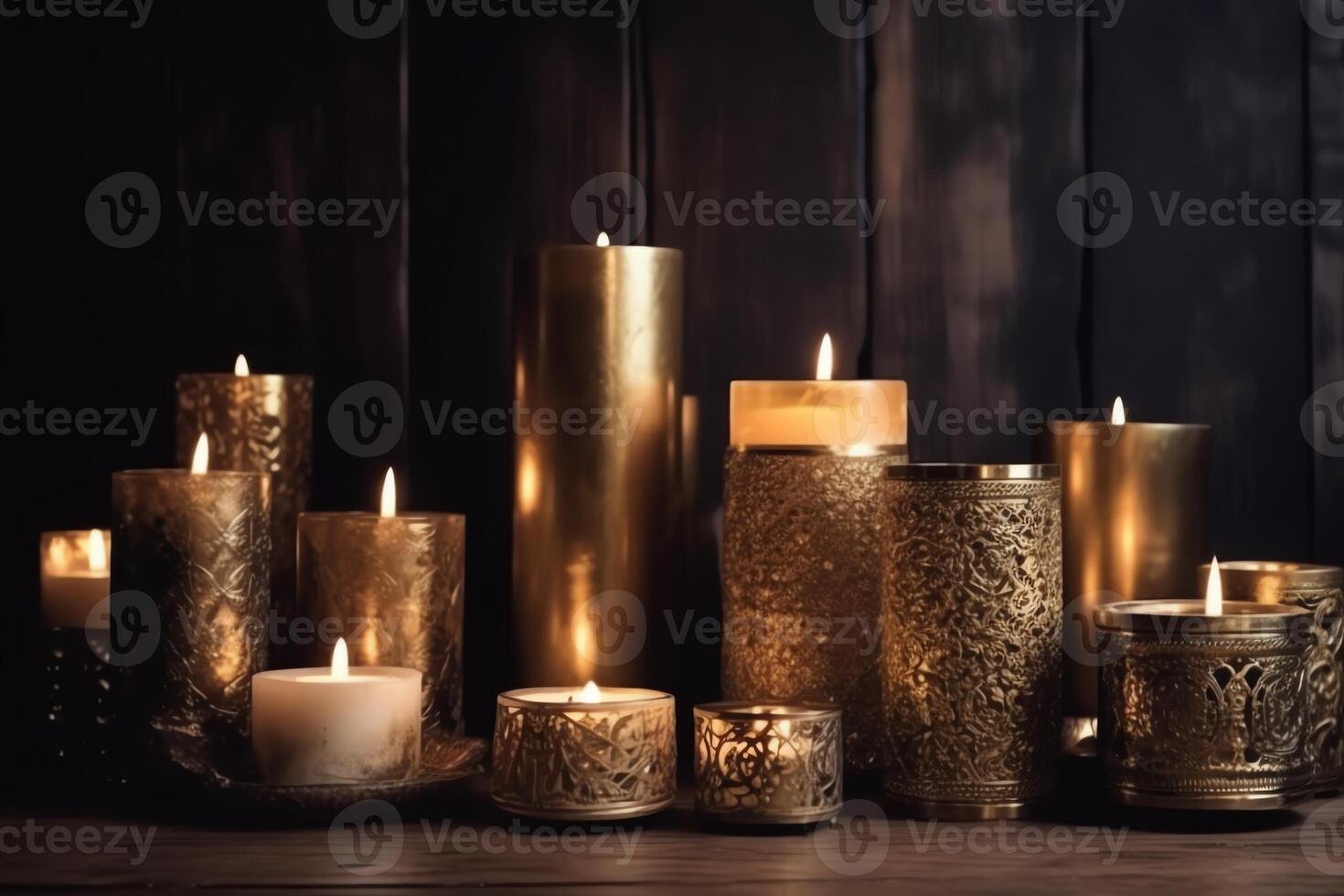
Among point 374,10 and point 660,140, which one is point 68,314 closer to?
point 374,10

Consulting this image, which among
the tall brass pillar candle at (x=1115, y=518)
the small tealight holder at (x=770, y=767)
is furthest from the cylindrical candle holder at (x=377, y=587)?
the tall brass pillar candle at (x=1115, y=518)

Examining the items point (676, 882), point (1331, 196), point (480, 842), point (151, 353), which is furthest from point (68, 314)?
point (1331, 196)

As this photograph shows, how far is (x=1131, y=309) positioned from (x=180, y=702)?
31.7 inches

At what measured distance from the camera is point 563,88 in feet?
4.09

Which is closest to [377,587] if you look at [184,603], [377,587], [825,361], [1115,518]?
[377,587]

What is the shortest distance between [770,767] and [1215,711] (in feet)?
0.86

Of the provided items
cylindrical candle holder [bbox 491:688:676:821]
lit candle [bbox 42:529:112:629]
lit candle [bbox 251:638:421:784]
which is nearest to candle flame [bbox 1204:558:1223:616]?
cylindrical candle holder [bbox 491:688:676:821]

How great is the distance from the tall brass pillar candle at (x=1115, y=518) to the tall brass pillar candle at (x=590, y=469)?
292mm

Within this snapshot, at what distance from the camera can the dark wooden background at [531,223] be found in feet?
4.09

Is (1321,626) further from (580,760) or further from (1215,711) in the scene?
(580,760)

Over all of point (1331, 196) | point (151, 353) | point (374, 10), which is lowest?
point (151, 353)

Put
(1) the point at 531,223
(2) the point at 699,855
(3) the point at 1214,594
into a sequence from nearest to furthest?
(2) the point at 699,855
(3) the point at 1214,594
(1) the point at 531,223

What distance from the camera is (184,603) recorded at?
99cm

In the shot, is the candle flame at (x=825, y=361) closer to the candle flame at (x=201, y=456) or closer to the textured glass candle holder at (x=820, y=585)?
the textured glass candle holder at (x=820, y=585)
